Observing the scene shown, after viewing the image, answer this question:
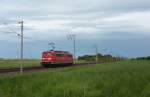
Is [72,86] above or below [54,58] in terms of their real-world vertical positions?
below

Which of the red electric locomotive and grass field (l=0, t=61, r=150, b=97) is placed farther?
the red electric locomotive

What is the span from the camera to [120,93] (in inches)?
1588

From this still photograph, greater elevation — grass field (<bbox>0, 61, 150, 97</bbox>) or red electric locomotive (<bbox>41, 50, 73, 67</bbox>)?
red electric locomotive (<bbox>41, 50, 73, 67</bbox>)

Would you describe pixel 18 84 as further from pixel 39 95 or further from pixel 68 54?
pixel 68 54

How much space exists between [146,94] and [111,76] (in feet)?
30.4

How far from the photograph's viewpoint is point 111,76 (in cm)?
4888

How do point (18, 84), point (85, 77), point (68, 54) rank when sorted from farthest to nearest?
point (68, 54), point (85, 77), point (18, 84)

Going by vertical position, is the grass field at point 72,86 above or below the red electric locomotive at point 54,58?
below

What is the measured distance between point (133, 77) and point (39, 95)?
14.1 metres

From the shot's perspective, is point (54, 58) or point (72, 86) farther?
point (54, 58)

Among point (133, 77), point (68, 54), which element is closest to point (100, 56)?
point (68, 54)

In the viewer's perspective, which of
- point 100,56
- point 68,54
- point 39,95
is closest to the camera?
point 39,95

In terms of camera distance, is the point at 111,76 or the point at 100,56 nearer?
the point at 111,76

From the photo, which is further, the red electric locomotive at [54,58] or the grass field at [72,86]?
the red electric locomotive at [54,58]
